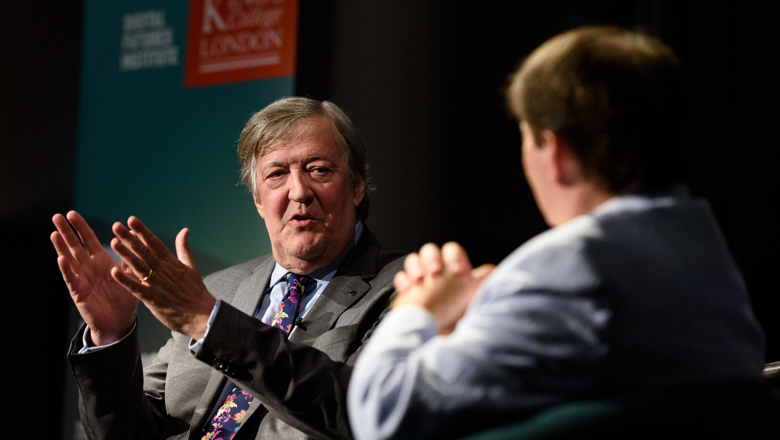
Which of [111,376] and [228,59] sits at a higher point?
[228,59]

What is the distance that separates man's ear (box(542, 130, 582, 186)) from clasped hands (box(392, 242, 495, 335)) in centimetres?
19

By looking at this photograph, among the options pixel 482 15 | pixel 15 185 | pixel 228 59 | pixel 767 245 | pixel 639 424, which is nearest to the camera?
pixel 639 424

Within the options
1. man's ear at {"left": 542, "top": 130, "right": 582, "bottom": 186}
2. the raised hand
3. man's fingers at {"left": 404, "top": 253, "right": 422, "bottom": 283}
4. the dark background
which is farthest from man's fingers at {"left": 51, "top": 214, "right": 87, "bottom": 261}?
the dark background

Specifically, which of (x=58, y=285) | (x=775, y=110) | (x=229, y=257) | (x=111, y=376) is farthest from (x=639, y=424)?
(x=58, y=285)

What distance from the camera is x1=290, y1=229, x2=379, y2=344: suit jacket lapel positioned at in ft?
6.01

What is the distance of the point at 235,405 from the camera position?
181 cm

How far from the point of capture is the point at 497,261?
147 inches

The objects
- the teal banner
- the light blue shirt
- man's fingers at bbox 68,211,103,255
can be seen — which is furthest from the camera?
the teal banner

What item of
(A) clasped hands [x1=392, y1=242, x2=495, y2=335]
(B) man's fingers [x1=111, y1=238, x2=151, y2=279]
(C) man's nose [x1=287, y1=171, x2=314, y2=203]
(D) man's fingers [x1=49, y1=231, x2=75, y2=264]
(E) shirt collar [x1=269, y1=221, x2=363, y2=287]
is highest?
(A) clasped hands [x1=392, y1=242, x2=495, y2=335]

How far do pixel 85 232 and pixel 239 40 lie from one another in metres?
1.71

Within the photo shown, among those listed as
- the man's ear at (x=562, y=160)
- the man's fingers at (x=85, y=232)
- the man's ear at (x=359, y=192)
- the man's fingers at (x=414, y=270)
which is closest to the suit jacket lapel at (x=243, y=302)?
the man's ear at (x=359, y=192)

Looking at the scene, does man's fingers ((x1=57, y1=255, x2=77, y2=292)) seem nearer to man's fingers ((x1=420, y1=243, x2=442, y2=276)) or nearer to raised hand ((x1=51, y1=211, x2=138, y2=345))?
raised hand ((x1=51, y1=211, x2=138, y2=345))

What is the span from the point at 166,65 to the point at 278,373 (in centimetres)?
248

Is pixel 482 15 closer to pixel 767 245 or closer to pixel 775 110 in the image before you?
pixel 775 110
